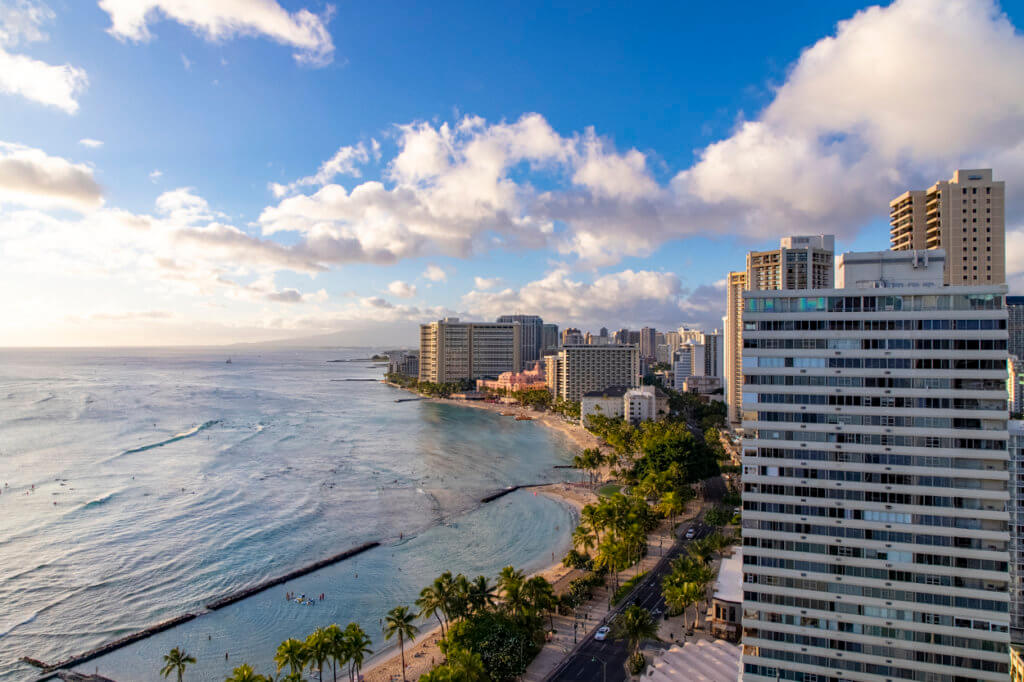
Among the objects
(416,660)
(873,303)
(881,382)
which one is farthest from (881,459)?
(416,660)

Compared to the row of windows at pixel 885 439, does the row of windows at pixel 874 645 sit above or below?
below

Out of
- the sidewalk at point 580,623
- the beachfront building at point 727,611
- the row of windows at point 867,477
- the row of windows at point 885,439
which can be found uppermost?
the row of windows at point 885,439

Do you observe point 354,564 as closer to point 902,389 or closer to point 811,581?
point 811,581

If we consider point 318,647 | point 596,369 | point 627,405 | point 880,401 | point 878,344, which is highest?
point 878,344

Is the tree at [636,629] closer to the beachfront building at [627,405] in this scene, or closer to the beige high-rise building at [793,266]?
the beige high-rise building at [793,266]

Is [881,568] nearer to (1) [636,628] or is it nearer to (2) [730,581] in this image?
(1) [636,628]

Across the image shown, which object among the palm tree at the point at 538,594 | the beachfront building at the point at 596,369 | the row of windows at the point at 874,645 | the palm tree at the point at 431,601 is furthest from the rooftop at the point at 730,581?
the beachfront building at the point at 596,369

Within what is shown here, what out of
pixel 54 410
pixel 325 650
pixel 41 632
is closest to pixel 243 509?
pixel 41 632

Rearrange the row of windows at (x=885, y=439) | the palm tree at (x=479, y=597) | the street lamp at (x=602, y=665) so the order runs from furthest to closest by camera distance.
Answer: the palm tree at (x=479, y=597)
the street lamp at (x=602, y=665)
the row of windows at (x=885, y=439)
